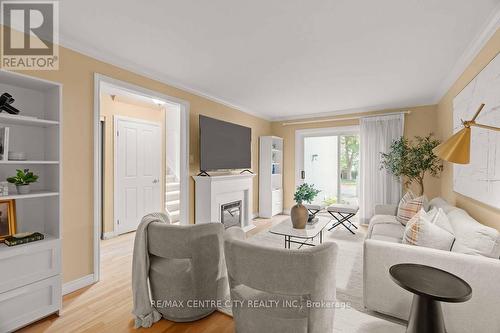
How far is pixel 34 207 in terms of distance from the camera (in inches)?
89.1

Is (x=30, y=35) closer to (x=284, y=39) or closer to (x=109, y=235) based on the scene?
(x=284, y=39)

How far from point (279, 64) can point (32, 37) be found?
258cm

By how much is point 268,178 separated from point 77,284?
167 inches

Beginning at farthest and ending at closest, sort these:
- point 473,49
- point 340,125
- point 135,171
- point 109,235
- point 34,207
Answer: point 340,125 → point 135,171 → point 109,235 → point 473,49 → point 34,207

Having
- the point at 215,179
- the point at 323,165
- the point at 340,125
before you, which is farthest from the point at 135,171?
the point at 340,125

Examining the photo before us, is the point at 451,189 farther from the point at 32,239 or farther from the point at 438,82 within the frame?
the point at 32,239

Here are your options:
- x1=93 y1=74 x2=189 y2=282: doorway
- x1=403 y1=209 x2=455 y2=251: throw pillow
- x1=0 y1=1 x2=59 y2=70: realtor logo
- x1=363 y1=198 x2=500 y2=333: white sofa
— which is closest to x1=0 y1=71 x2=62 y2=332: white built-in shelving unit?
x1=0 y1=1 x2=59 y2=70: realtor logo

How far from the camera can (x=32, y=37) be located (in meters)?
2.30

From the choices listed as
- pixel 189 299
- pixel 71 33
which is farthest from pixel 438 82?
pixel 71 33

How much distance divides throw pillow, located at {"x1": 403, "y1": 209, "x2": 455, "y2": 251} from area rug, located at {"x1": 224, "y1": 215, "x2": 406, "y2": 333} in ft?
2.32

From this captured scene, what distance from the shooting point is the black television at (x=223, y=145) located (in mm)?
4012

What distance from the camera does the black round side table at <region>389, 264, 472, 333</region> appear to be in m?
1.39

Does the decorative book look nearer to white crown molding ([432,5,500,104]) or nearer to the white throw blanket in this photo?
the white throw blanket

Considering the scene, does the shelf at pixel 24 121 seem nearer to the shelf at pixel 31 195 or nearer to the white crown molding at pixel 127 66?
the shelf at pixel 31 195
